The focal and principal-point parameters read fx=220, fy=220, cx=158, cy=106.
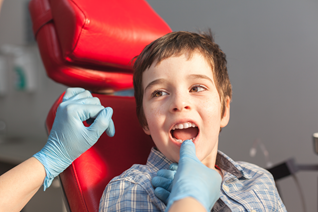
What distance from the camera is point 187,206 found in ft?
1.36

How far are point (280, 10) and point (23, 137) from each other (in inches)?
144

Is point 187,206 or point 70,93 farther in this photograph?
point 70,93

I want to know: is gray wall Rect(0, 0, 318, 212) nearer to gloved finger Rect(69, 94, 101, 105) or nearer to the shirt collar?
the shirt collar

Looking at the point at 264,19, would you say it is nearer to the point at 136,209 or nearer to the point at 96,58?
the point at 96,58

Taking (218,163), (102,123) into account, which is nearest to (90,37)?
(102,123)

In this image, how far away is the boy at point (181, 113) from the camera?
0.73m

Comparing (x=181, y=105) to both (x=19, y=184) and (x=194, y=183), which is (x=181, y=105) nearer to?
(x=194, y=183)

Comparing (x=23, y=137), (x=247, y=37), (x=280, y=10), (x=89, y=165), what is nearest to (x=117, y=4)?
(x=89, y=165)

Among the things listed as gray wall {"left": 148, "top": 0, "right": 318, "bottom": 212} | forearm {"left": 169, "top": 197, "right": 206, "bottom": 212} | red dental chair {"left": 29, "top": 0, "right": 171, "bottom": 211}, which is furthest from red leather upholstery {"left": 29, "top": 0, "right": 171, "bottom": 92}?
gray wall {"left": 148, "top": 0, "right": 318, "bottom": 212}

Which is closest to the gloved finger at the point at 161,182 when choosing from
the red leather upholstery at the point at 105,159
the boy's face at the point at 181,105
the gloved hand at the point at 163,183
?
the gloved hand at the point at 163,183

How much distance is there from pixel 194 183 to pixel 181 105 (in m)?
0.30

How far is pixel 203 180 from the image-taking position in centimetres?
52

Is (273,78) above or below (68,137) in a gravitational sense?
above

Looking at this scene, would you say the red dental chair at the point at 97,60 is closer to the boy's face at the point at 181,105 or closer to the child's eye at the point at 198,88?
the boy's face at the point at 181,105
